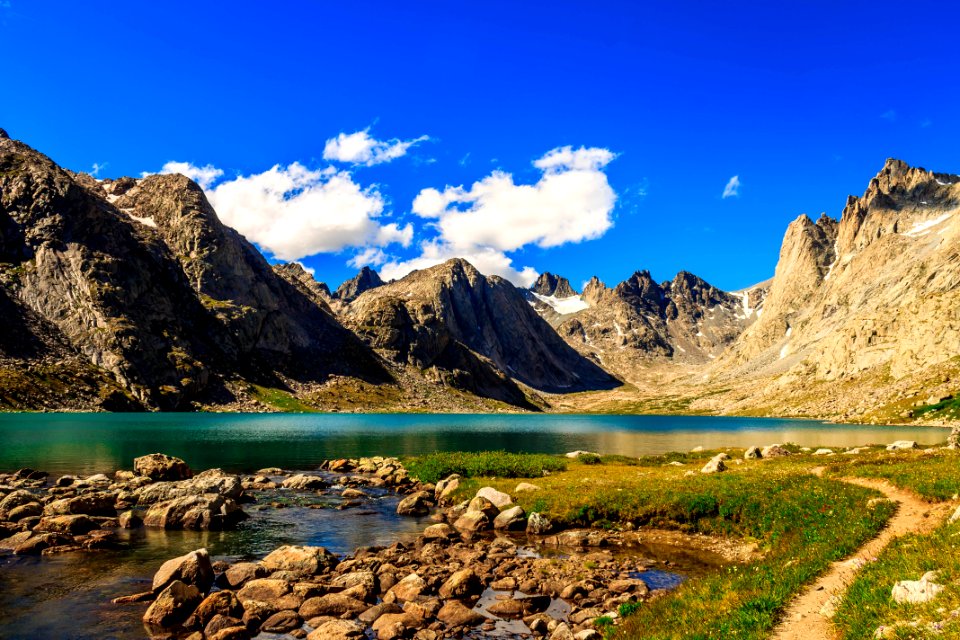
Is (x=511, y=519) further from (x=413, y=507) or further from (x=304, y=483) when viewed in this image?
(x=304, y=483)

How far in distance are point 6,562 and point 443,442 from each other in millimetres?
85411

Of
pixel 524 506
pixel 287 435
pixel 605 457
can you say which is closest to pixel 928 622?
pixel 524 506

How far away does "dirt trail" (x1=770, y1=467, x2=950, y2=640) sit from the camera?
13.9 meters

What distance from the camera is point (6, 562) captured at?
26938 mm

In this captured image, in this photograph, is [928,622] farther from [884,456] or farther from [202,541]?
[884,456]

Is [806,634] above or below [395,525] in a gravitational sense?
above

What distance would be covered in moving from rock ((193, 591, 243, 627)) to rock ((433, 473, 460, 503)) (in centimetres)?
2554

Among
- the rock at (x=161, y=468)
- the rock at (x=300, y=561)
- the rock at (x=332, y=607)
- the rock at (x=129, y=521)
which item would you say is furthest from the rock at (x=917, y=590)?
the rock at (x=161, y=468)

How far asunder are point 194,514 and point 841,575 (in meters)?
34.6

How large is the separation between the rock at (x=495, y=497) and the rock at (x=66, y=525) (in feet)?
78.4

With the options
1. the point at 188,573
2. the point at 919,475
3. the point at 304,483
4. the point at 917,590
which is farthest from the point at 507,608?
the point at 304,483

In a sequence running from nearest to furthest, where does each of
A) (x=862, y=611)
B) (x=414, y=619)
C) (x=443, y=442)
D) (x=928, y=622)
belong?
(x=928, y=622), (x=862, y=611), (x=414, y=619), (x=443, y=442)

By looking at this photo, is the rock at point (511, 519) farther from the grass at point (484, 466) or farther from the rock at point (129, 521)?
the rock at point (129, 521)

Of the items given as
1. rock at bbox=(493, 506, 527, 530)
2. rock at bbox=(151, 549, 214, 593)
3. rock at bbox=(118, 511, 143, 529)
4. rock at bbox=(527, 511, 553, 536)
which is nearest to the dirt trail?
rock at bbox=(527, 511, 553, 536)
